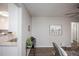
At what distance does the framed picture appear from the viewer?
Result: 299 inches

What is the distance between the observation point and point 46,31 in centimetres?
764

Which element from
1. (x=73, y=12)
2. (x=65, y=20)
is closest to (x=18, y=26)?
(x=73, y=12)

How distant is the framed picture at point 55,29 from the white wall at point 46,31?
19 centimetres

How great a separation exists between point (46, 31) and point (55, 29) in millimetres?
583

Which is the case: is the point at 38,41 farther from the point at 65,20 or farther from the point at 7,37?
the point at 7,37

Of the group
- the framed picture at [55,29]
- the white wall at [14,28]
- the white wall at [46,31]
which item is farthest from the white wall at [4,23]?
the framed picture at [55,29]

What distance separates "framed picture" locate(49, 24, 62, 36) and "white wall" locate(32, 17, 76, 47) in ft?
0.62

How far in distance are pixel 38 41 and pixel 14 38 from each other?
4011mm

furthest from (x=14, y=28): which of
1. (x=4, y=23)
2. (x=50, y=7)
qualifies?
(x=50, y=7)

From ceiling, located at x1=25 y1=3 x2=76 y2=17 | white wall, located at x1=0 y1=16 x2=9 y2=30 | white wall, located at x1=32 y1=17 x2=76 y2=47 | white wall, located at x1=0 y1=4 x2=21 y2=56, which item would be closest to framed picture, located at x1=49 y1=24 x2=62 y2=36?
white wall, located at x1=32 y1=17 x2=76 y2=47

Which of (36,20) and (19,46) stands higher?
(36,20)

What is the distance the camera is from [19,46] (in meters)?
3.61

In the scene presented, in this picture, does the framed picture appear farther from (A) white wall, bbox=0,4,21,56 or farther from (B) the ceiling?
(A) white wall, bbox=0,4,21,56

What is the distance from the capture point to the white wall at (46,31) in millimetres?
7570
